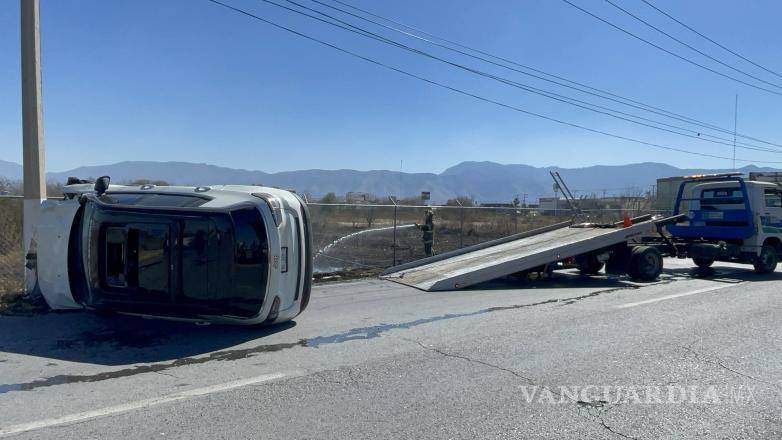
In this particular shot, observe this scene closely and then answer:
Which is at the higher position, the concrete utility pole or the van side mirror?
the concrete utility pole

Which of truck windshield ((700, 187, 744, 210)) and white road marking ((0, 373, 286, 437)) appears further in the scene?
truck windshield ((700, 187, 744, 210))

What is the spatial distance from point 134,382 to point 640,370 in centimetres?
514

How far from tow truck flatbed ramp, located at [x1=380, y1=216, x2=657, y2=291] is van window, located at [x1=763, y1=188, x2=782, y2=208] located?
298 cm

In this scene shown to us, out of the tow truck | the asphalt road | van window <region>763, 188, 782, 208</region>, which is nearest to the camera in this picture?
the asphalt road

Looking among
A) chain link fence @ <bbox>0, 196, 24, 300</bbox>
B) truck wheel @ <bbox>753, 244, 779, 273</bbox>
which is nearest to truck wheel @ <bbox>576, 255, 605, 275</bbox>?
truck wheel @ <bbox>753, 244, 779, 273</bbox>

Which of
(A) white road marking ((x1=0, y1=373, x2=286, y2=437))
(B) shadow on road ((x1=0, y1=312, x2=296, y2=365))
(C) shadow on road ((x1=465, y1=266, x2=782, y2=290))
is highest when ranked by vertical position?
(A) white road marking ((x1=0, y1=373, x2=286, y2=437))

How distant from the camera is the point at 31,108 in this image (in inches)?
350

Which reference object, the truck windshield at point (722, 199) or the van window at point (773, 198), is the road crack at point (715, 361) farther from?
the van window at point (773, 198)

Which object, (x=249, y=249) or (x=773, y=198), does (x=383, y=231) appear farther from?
(x=773, y=198)

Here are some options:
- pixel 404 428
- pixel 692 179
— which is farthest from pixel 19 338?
pixel 692 179

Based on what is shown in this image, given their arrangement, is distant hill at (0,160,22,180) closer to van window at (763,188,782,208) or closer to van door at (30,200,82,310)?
van door at (30,200,82,310)

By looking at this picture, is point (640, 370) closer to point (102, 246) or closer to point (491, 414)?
point (491, 414)

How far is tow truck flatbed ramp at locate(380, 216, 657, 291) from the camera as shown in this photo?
11383mm

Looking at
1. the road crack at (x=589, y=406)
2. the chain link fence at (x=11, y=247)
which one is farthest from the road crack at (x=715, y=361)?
the chain link fence at (x=11, y=247)
